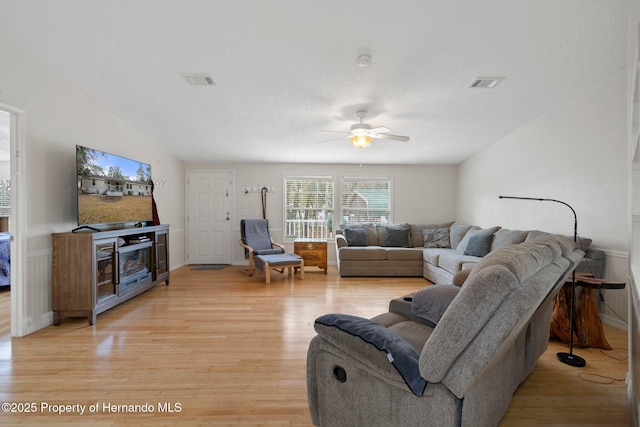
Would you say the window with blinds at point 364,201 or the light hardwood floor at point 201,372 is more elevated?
the window with blinds at point 364,201

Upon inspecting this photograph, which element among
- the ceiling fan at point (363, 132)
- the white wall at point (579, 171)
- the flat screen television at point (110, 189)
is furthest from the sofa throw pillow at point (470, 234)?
the flat screen television at point (110, 189)

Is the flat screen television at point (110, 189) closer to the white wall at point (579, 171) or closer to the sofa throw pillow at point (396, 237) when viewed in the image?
the sofa throw pillow at point (396, 237)

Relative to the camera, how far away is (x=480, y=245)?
4.32 meters

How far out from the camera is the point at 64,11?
198 cm

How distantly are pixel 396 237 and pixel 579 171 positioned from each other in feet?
9.93

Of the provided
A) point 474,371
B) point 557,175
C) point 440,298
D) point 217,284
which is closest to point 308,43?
point 440,298

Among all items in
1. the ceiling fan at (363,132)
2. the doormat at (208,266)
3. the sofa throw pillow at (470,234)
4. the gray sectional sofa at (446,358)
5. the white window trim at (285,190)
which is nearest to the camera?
the gray sectional sofa at (446,358)

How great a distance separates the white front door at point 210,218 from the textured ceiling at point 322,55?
2339 millimetres

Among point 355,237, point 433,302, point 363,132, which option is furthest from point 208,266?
point 433,302

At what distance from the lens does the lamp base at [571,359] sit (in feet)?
6.98

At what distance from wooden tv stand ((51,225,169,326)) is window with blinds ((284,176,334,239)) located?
3.40 m

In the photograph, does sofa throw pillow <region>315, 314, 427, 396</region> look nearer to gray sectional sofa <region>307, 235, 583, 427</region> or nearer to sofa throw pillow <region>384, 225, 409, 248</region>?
gray sectional sofa <region>307, 235, 583, 427</region>

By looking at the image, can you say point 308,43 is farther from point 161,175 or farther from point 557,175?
point 161,175

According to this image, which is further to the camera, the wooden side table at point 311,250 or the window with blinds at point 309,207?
the window with blinds at point 309,207
